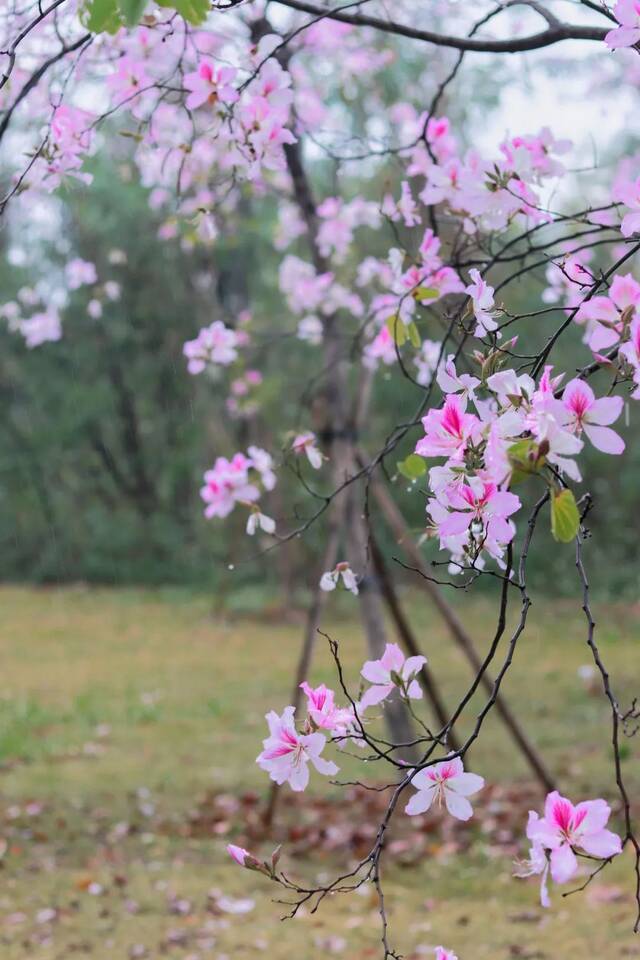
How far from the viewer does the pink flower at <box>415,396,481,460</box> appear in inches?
46.0

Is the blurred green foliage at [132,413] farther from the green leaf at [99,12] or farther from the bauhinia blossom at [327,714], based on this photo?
the bauhinia blossom at [327,714]

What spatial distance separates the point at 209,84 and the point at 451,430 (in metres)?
1.08

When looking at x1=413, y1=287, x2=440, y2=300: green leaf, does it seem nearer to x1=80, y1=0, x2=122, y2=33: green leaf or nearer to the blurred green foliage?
x1=80, y1=0, x2=122, y2=33: green leaf

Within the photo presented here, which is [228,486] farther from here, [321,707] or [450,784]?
[450,784]

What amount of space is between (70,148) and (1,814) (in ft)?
10.3

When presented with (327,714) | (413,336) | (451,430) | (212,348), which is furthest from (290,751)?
(212,348)

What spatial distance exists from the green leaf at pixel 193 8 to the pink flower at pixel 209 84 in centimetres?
47

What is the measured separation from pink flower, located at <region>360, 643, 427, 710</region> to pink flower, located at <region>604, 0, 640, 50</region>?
82 cm

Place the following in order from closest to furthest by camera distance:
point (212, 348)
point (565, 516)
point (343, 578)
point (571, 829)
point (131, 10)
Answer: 1. point (565, 516)
2. point (571, 829)
3. point (131, 10)
4. point (343, 578)
5. point (212, 348)

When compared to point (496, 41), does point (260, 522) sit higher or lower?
lower

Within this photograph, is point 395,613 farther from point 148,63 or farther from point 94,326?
point 94,326

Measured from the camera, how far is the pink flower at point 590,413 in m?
1.11

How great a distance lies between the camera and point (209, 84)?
1958 mm

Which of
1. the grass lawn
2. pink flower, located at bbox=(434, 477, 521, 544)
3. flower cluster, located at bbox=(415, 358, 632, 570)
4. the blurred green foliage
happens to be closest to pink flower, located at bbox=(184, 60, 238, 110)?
flower cluster, located at bbox=(415, 358, 632, 570)
